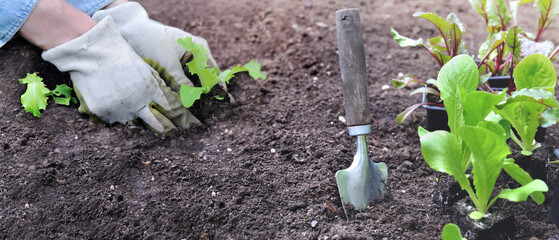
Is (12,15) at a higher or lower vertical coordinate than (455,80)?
higher

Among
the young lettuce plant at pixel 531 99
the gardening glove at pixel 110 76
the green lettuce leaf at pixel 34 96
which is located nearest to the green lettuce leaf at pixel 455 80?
the young lettuce plant at pixel 531 99

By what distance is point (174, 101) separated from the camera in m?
1.87

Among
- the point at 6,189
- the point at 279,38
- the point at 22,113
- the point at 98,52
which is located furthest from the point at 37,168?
the point at 279,38

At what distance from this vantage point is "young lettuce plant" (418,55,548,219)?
1196 mm

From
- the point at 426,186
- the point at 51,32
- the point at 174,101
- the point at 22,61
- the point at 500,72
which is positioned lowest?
the point at 426,186

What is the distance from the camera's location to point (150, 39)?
6.33ft

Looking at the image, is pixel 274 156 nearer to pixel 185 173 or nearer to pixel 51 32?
pixel 185 173

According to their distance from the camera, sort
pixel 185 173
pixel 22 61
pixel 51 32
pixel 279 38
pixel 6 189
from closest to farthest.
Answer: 1. pixel 6 189
2. pixel 185 173
3. pixel 51 32
4. pixel 22 61
5. pixel 279 38

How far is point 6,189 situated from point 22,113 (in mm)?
375

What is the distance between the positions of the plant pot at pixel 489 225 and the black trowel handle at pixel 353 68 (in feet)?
1.35

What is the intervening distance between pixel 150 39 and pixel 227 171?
26.9 inches

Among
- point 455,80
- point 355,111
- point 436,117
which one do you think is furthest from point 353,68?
point 436,117

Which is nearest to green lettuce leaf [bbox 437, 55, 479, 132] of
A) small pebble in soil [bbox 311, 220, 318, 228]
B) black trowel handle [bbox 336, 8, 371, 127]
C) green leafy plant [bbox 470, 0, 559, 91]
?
black trowel handle [bbox 336, 8, 371, 127]

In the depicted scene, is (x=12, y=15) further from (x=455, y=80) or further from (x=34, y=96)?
(x=455, y=80)
